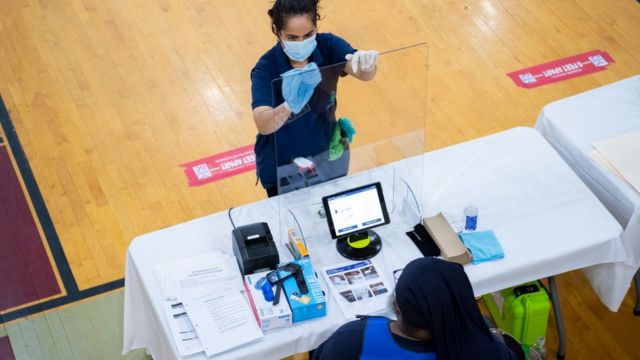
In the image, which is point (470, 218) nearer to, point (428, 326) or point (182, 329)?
point (428, 326)

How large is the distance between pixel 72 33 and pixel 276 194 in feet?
8.67

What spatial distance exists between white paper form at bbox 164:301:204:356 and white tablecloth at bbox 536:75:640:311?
1.78m

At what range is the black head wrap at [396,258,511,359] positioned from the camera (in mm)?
2494

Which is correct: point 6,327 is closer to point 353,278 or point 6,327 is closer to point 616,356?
point 353,278

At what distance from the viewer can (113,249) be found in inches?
178

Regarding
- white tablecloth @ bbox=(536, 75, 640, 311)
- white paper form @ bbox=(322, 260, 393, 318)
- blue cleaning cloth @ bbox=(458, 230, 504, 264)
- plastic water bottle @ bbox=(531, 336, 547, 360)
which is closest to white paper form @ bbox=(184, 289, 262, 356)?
white paper form @ bbox=(322, 260, 393, 318)

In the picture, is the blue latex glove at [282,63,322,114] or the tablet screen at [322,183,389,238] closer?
the blue latex glove at [282,63,322,114]

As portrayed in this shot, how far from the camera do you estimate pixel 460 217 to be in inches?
142

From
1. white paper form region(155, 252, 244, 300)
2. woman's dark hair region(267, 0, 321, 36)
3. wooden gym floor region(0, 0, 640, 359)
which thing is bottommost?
wooden gym floor region(0, 0, 640, 359)

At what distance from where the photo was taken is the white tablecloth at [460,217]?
3.37m

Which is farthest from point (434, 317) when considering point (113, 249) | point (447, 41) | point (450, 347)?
point (447, 41)

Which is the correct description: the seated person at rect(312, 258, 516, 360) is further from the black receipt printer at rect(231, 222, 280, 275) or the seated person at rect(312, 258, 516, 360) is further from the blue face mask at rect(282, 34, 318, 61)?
the blue face mask at rect(282, 34, 318, 61)

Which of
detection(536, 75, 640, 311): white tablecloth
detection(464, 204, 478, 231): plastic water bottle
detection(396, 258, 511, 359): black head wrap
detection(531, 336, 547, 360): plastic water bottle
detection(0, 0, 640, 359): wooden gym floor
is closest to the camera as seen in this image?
detection(396, 258, 511, 359): black head wrap

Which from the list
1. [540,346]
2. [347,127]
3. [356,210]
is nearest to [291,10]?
[347,127]
